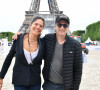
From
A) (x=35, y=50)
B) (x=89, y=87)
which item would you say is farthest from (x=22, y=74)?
(x=89, y=87)

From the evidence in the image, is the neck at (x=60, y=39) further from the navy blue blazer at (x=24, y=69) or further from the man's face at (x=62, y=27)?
the navy blue blazer at (x=24, y=69)

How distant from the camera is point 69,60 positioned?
6.55 ft

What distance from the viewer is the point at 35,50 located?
82.7 inches

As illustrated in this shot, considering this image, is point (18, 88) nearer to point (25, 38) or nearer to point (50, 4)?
point (25, 38)

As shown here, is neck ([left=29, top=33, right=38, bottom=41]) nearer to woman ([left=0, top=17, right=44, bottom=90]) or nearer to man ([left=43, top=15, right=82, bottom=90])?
woman ([left=0, top=17, right=44, bottom=90])

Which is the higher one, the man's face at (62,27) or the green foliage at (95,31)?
the green foliage at (95,31)

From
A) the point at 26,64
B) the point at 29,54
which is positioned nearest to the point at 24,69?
the point at 26,64

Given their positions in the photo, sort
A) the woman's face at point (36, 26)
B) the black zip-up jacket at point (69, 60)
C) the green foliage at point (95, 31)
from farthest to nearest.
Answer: the green foliage at point (95, 31), the woman's face at point (36, 26), the black zip-up jacket at point (69, 60)

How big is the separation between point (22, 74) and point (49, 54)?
0.43 metres

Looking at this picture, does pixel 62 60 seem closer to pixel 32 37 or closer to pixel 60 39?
pixel 60 39

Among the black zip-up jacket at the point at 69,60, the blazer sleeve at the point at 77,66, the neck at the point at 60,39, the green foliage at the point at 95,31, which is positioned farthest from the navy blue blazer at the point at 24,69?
the green foliage at the point at 95,31

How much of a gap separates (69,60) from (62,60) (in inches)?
3.5

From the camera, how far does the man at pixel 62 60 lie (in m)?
2.00

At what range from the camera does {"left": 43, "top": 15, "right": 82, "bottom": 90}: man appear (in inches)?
78.6
